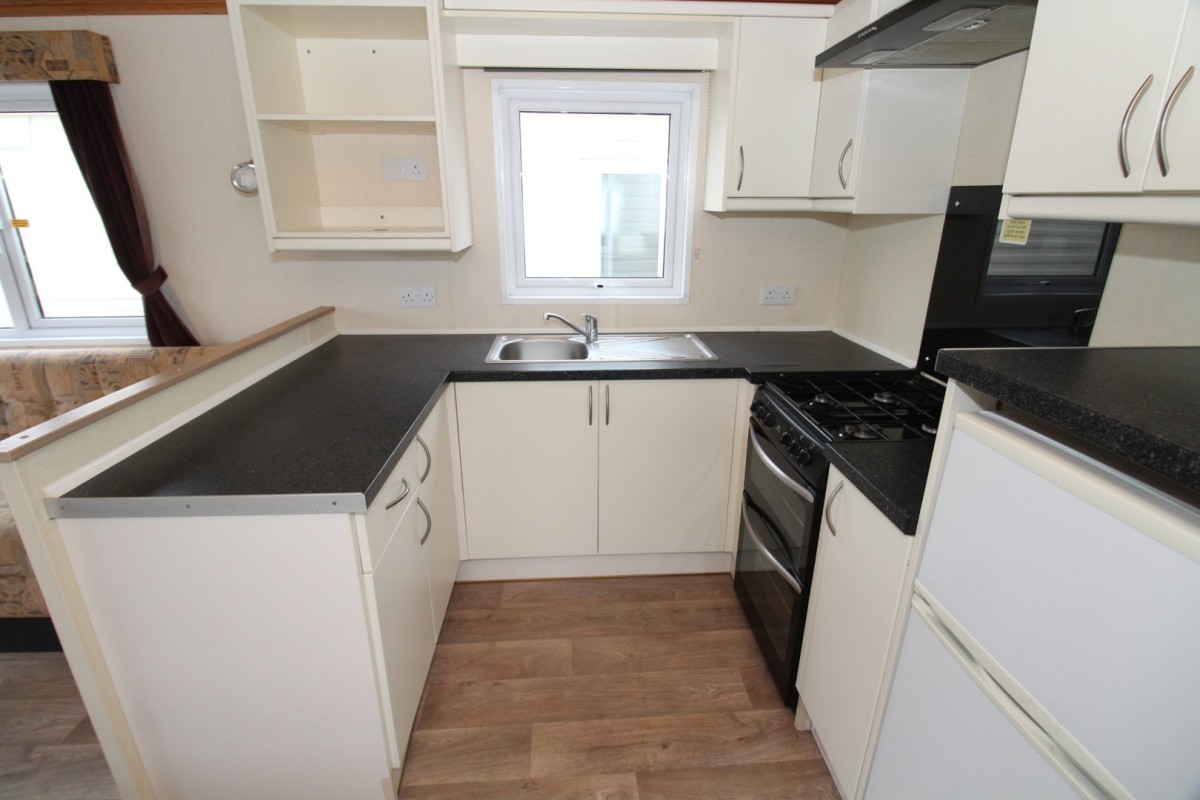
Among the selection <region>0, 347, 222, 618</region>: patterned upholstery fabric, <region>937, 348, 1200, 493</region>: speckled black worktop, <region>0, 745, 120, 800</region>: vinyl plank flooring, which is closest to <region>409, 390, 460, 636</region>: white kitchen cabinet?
<region>0, 745, 120, 800</region>: vinyl plank flooring

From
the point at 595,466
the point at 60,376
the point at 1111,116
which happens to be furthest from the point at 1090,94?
the point at 60,376

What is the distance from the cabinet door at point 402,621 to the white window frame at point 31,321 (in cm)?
189

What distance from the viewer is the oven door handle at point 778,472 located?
59.6 inches

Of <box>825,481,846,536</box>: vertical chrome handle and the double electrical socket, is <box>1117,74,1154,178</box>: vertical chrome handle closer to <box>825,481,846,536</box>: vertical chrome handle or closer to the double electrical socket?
<box>825,481,846,536</box>: vertical chrome handle

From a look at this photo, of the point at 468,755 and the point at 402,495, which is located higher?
the point at 402,495

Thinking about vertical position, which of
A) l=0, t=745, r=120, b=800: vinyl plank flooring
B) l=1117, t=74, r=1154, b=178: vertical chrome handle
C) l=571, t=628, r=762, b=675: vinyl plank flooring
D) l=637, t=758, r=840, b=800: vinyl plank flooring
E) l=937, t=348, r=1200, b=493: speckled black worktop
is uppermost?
l=1117, t=74, r=1154, b=178: vertical chrome handle

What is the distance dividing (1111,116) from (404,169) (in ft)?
7.31

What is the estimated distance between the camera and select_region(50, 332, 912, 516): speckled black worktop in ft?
3.80

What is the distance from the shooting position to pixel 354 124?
2189 mm

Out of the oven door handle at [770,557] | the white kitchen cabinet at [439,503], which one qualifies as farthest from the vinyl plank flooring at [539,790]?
the oven door handle at [770,557]

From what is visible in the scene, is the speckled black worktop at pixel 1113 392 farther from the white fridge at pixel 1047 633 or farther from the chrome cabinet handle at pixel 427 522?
the chrome cabinet handle at pixel 427 522

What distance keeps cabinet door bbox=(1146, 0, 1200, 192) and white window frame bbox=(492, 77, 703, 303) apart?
1735mm

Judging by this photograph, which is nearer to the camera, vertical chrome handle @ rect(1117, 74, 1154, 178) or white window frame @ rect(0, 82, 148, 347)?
vertical chrome handle @ rect(1117, 74, 1154, 178)

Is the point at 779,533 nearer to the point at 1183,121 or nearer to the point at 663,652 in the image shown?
the point at 663,652
